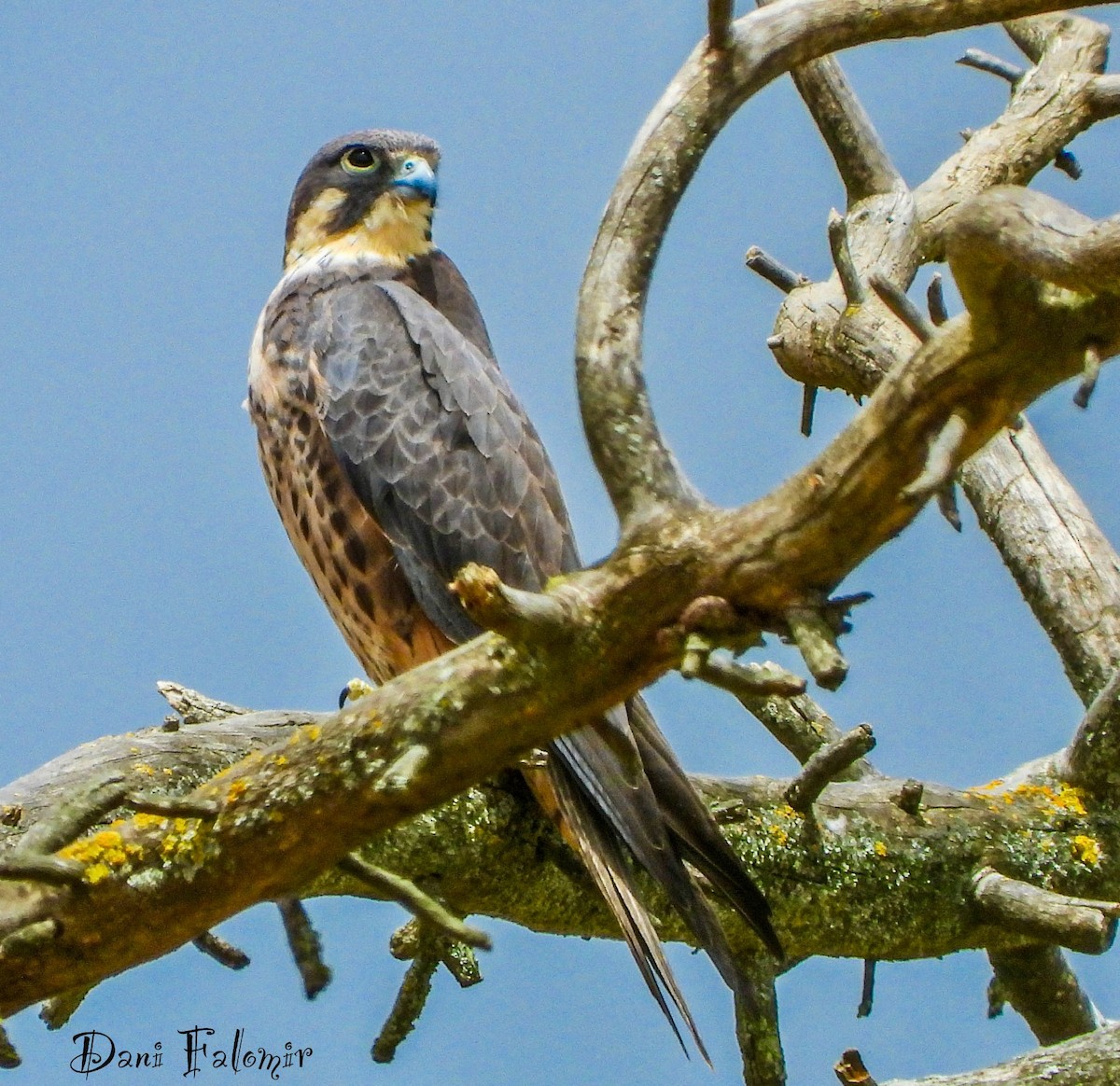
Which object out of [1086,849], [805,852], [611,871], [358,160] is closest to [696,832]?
[611,871]

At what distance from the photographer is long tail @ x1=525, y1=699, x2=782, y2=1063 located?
253cm

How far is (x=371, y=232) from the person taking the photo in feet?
13.6

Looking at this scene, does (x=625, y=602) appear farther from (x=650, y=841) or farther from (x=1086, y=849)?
(x=1086, y=849)

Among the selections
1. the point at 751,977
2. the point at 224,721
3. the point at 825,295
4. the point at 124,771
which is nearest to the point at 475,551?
the point at 224,721

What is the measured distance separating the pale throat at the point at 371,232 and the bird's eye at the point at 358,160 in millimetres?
87

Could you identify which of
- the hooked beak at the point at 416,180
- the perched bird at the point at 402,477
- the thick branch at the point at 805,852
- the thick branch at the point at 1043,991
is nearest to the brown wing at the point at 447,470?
the perched bird at the point at 402,477

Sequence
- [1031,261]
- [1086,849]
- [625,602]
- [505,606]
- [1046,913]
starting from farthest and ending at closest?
[1086,849] < [1046,913] < [625,602] < [505,606] < [1031,261]

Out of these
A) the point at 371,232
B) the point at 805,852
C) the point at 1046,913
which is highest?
the point at 371,232

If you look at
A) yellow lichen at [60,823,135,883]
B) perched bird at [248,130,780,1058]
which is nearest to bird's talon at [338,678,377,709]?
perched bird at [248,130,780,1058]

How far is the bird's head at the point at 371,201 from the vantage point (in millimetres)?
4129

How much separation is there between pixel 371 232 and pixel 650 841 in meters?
2.18

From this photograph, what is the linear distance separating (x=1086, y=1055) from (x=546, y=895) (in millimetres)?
1087

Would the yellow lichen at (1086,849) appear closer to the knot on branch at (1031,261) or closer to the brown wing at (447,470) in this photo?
the brown wing at (447,470)

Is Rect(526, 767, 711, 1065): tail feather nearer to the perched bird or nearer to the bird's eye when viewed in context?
the perched bird
